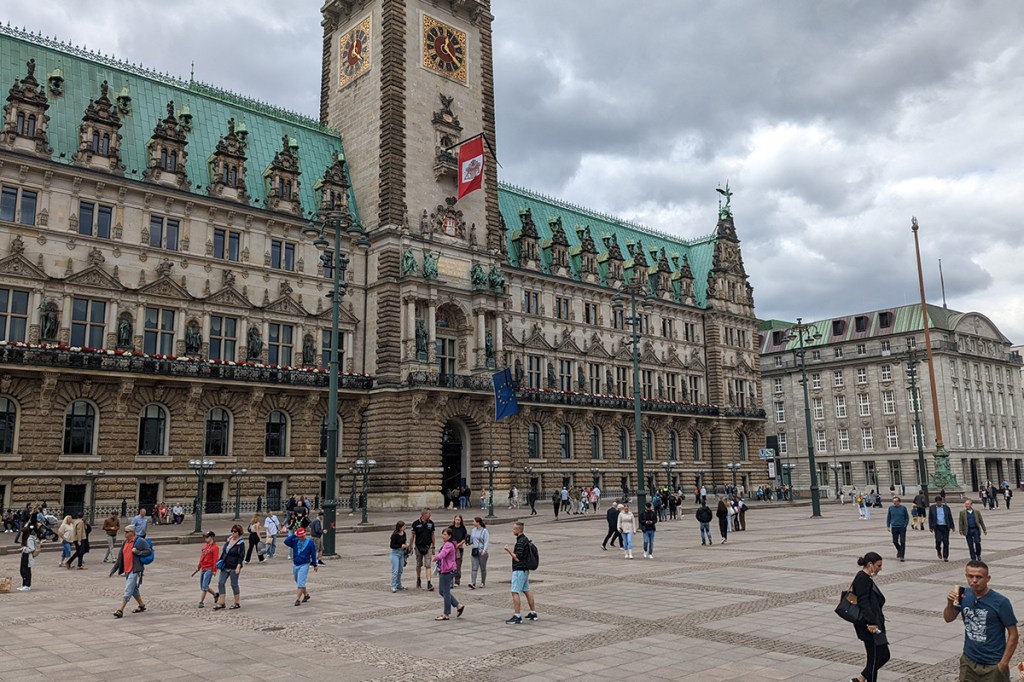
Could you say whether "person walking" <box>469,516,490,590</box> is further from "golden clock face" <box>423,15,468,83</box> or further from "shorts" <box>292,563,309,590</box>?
"golden clock face" <box>423,15,468,83</box>

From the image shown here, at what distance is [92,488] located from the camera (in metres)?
40.9

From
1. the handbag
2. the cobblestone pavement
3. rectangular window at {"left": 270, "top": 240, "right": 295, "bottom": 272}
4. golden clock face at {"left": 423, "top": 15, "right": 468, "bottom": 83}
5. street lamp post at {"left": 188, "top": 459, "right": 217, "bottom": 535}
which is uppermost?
golden clock face at {"left": 423, "top": 15, "right": 468, "bottom": 83}

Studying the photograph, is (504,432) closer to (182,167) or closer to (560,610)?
(182,167)

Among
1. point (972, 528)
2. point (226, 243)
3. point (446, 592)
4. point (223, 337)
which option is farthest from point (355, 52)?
point (446, 592)

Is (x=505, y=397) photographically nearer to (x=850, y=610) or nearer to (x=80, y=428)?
(x=80, y=428)

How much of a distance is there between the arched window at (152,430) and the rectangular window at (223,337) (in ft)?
15.6

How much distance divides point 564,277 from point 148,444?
1515 inches

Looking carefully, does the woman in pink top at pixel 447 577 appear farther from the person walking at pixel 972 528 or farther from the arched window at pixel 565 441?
the arched window at pixel 565 441

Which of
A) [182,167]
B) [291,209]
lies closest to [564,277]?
[291,209]

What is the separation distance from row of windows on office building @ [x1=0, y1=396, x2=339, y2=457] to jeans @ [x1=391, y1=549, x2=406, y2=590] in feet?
102

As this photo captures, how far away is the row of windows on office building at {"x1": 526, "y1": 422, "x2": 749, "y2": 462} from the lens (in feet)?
220

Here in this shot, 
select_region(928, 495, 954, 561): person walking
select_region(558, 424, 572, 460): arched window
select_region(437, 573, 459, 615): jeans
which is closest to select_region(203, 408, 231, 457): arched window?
select_region(558, 424, 572, 460): arched window

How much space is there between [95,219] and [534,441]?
1405 inches

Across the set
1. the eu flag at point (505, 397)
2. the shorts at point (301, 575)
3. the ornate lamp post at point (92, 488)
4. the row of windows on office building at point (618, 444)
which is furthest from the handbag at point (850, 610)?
the row of windows on office building at point (618, 444)
